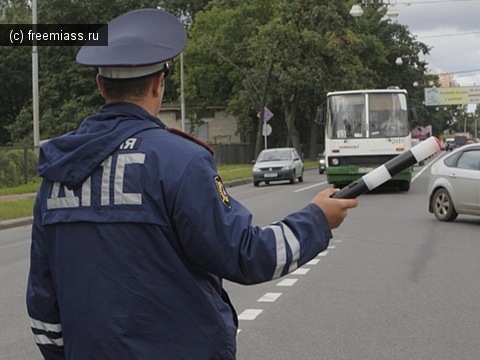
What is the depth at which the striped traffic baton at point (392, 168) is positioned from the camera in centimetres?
252

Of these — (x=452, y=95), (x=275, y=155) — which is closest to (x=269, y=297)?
(x=275, y=155)

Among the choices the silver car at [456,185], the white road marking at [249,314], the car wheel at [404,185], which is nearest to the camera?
the white road marking at [249,314]

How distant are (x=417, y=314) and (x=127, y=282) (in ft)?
18.6

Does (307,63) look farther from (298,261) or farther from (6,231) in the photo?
(298,261)

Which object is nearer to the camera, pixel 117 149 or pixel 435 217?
pixel 117 149

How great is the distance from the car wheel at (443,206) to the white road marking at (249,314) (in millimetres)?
8590

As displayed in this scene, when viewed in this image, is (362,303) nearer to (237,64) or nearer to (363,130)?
(363,130)

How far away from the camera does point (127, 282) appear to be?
2.28 m

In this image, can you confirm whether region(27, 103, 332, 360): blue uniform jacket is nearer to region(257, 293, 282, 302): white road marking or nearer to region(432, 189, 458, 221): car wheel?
region(257, 293, 282, 302): white road marking

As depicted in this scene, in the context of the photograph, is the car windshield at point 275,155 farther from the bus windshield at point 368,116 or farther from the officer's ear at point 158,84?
the officer's ear at point 158,84

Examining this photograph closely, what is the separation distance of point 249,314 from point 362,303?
3.92ft

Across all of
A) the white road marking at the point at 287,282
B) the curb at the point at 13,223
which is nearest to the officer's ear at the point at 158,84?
the white road marking at the point at 287,282

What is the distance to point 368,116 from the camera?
2441 centimetres

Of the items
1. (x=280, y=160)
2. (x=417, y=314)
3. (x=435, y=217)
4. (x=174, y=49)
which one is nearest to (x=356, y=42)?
(x=280, y=160)
